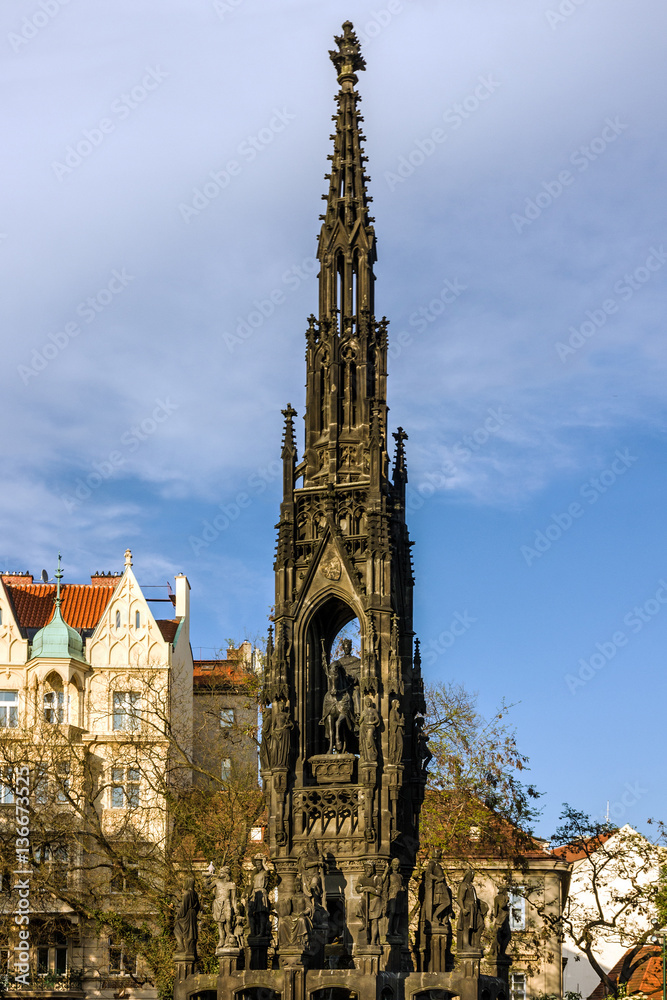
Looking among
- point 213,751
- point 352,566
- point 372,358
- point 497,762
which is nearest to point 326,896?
point 352,566

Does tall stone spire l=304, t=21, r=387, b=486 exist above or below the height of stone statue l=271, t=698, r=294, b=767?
above

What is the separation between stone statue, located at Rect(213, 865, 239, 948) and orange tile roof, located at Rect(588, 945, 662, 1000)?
12391 mm

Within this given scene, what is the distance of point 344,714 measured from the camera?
962 inches

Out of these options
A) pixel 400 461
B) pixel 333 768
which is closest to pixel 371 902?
pixel 333 768

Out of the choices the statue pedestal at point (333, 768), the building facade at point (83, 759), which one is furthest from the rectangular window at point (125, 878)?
the statue pedestal at point (333, 768)

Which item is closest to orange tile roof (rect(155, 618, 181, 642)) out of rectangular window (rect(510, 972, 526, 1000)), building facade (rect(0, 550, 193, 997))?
building facade (rect(0, 550, 193, 997))

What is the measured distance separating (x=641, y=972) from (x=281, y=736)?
38.3 metres

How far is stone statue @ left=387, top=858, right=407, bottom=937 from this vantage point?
2291 cm

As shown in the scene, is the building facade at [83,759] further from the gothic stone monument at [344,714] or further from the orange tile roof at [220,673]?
the gothic stone monument at [344,714]

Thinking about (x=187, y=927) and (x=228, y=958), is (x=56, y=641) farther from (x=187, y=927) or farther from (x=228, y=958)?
(x=228, y=958)

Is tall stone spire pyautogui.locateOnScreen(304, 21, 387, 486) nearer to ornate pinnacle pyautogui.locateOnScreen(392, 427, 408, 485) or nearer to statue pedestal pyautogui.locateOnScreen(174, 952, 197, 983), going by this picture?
ornate pinnacle pyautogui.locateOnScreen(392, 427, 408, 485)

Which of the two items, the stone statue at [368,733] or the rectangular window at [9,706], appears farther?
the rectangular window at [9,706]

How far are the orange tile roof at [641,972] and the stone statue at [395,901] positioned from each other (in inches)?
411

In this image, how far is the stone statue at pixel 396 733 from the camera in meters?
23.6
